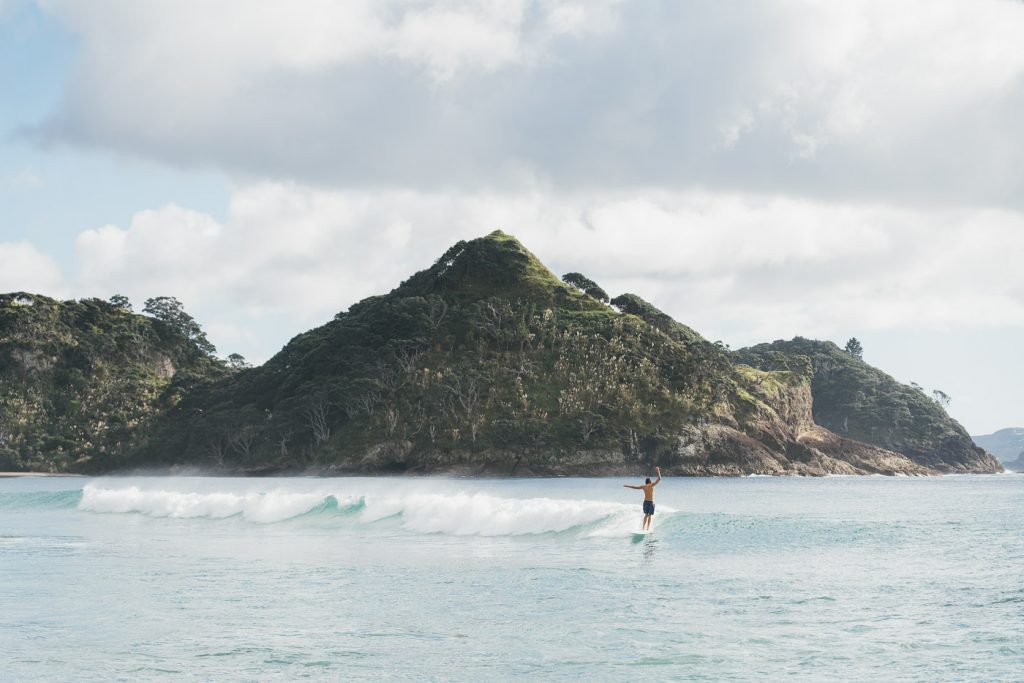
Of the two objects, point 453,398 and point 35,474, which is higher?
point 453,398

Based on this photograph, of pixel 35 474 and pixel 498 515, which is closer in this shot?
pixel 498 515

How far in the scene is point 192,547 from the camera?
36.9 m

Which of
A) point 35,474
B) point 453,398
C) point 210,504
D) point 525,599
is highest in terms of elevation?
point 453,398

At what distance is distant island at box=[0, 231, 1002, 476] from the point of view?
475 ft

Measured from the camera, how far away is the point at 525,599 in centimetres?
2384

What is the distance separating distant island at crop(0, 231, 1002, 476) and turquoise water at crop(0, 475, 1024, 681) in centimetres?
10061

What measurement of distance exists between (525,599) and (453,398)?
423 ft

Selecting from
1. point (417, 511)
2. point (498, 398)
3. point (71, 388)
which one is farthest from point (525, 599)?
point (71, 388)

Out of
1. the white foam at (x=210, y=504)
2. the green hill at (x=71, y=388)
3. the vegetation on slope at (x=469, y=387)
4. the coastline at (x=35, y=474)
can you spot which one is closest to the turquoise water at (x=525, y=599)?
the white foam at (x=210, y=504)

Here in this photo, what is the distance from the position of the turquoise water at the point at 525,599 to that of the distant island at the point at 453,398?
101 metres

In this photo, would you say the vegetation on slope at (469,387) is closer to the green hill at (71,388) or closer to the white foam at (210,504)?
the green hill at (71,388)

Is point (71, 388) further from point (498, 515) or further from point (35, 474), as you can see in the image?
point (498, 515)

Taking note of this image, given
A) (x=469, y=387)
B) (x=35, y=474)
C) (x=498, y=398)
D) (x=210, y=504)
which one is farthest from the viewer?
(x=35, y=474)

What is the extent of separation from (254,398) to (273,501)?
115448mm
